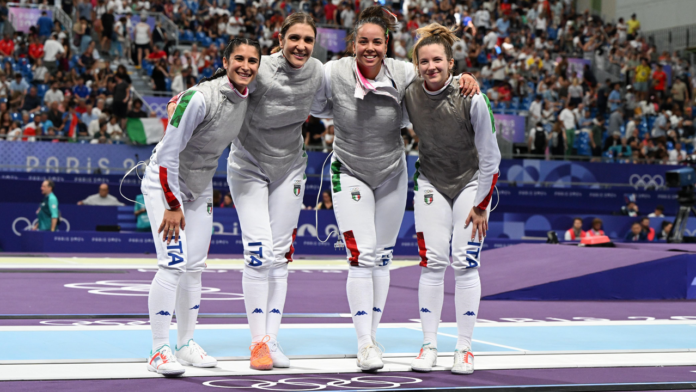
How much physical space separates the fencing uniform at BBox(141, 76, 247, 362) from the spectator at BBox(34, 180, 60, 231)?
30.3 feet

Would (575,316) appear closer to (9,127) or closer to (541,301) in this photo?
(541,301)

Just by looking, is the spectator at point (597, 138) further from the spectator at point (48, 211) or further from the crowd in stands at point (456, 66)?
the spectator at point (48, 211)

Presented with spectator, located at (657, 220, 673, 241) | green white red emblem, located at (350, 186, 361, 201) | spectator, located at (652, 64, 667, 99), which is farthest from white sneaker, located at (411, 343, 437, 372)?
spectator, located at (652, 64, 667, 99)

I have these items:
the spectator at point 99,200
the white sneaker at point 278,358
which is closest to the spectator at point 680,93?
the spectator at point 99,200

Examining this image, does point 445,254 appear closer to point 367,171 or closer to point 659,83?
point 367,171

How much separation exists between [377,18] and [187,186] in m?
1.42

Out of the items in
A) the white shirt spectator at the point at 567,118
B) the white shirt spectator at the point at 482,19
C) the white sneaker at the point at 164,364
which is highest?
the white shirt spectator at the point at 482,19

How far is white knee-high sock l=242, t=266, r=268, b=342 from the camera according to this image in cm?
452

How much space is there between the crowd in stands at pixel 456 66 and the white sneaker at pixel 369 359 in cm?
986

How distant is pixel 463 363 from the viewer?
429 cm

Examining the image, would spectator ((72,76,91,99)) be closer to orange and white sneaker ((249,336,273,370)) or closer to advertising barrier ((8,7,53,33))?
advertising barrier ((8,7,53,33))

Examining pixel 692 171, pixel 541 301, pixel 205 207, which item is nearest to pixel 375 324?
pixel 205 207

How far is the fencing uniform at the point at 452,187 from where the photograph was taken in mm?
4445

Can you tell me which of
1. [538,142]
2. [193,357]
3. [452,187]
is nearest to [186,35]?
[538,142]
